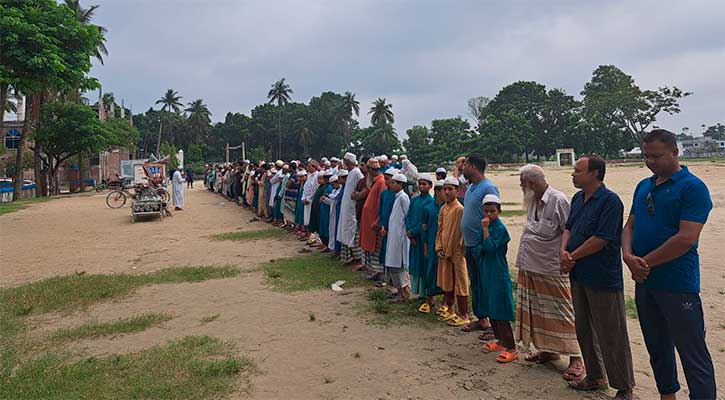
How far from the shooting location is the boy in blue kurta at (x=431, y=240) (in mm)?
5191

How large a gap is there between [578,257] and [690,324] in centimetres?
72

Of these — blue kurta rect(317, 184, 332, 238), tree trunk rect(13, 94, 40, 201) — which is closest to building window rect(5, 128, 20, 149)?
tree trunk rect(13, 94, 40, 201)

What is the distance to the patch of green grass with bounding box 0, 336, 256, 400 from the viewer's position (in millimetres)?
3445

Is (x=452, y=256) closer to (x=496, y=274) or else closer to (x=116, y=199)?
(x=496, y=274)

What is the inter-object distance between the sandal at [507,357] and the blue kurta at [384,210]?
236cm

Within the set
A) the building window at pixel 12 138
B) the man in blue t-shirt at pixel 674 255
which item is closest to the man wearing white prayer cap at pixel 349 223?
the man in blue t-shirt at pixel 674 255

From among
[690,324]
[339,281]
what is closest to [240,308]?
[339,281]

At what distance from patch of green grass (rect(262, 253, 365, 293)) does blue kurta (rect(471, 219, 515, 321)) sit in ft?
8.96

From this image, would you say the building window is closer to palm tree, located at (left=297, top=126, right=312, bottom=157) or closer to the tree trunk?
the tree trunk

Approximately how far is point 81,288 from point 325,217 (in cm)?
402

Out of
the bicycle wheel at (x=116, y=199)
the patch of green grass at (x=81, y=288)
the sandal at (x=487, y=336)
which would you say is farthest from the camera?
the bicycle wheel at (x=116, y=199)

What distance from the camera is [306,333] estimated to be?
188 inches

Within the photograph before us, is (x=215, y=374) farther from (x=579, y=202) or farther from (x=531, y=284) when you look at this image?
(x=579, y=202)

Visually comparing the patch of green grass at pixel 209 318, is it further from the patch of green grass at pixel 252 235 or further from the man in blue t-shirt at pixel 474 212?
the patch of green grass at pixel 252 235
